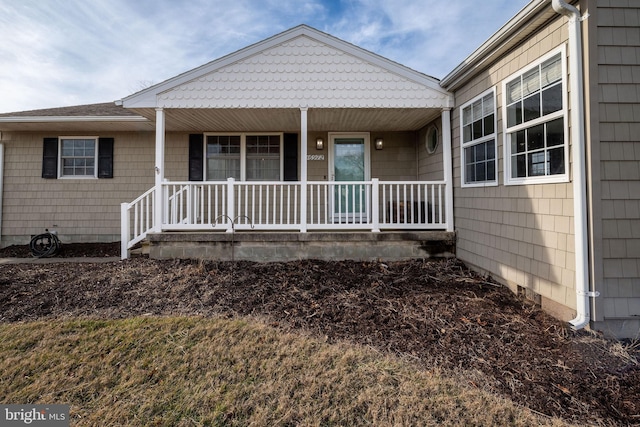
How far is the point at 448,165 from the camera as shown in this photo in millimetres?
5551

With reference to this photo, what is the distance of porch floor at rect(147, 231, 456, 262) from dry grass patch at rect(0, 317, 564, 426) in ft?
7.55

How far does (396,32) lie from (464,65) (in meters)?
7.83

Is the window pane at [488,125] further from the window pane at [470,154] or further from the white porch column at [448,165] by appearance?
the white porch column at [448,165]

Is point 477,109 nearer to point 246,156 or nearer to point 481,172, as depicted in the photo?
point 481,172

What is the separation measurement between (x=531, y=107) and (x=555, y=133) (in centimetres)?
53

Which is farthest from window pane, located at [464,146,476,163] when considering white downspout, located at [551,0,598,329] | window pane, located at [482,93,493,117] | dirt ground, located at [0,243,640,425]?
white downspout, located at [551,0,598,329]

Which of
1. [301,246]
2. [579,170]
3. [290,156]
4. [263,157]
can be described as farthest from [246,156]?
[579,170]

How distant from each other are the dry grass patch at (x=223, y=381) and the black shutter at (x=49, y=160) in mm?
5790

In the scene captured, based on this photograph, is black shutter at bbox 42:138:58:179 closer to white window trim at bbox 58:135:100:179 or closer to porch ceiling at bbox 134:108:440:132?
white window trim at bbox 58:135:100:179

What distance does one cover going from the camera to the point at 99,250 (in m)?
6.88

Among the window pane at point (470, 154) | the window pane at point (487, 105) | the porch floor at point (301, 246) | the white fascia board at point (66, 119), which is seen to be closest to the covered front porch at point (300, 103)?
the porch floor at point (301, 246)

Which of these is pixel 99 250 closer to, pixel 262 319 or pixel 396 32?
pixel 262 319

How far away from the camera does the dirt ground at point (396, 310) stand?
2.31 metres

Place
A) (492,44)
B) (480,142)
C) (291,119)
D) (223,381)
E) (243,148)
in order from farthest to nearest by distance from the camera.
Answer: (243,148)
(291,119)
(480,142)
(492,44)
(223,381)
